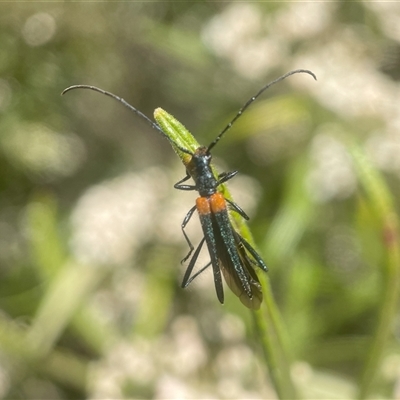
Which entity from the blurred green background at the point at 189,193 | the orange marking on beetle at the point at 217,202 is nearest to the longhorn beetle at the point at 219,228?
the orange marking on beetle at the point at 217,202

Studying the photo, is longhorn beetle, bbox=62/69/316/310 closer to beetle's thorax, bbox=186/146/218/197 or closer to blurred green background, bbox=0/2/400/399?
beetle's thorax, bbox=186/146/218/197

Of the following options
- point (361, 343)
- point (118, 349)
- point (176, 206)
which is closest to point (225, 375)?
point (118, 349)

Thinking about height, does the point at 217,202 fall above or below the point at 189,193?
below

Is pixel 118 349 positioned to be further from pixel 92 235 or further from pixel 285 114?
pixel 285 114

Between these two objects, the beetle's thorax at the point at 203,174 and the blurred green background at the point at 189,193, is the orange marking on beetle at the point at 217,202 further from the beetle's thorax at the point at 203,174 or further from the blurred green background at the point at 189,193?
the blurred green background at the point at 189,193

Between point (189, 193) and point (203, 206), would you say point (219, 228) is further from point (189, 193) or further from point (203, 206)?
point (189, 193)

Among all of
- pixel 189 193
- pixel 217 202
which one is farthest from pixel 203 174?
pixel 189 193

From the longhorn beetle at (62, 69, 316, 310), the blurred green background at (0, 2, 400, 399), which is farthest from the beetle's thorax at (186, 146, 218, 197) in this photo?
the blurred green background at (0, 2, 400, 399)
